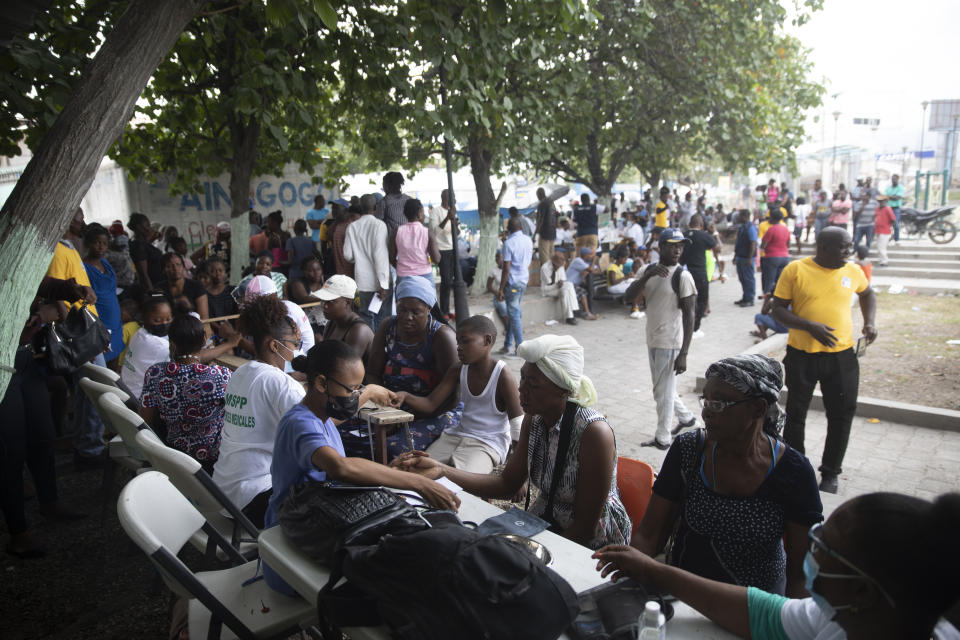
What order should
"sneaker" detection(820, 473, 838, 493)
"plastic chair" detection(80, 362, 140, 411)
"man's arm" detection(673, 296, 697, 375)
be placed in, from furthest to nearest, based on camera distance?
"man's arm" detection(673, 296, 697, 375) → "sneaker" detection(820, 473, 838, 493) → "plastic chair" detection(80, 362, 140, 411)

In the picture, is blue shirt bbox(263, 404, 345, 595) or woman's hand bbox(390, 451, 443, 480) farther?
woman's hand bbox(390, 451, 443, 480)

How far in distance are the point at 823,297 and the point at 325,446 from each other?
3.74 meters

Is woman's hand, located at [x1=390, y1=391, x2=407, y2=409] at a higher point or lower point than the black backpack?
lower

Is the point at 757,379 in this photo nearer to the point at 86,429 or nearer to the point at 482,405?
the point at 482,405

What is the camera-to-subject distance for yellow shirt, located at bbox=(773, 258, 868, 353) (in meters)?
4.50

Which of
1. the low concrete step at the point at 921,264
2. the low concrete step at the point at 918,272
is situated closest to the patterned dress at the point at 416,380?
the low concrete step at the point at 918,272

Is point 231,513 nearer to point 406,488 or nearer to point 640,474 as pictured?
point 406,488

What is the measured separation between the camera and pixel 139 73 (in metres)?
3.11

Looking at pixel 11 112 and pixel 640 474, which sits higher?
pixel 11 112

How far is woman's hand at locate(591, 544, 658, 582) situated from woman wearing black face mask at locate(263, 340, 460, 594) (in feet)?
2.22

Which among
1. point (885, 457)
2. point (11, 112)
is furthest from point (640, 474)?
point (11, 112)

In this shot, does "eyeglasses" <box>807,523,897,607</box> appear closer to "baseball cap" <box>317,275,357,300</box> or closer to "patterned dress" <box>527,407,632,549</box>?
"patterned dress" <box>527,407,632,549</box>

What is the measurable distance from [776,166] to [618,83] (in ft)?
15.8

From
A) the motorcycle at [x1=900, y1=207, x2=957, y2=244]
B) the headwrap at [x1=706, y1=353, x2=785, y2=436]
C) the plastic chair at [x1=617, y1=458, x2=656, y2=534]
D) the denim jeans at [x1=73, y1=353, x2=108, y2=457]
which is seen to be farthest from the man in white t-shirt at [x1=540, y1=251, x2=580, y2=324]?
the motorcycle at [x1=900, y1=207, x2=957, y2=244]
